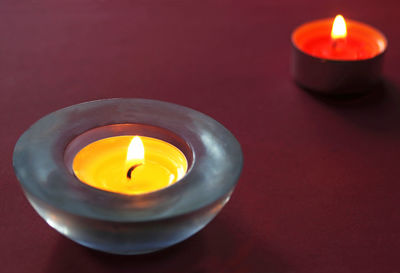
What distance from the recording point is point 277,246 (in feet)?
2.06

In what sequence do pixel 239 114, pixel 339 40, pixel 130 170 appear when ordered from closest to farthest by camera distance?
pixel 130 170
pixel 239 114
pixel 339 40

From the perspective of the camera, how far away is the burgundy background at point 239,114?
62 centimetres

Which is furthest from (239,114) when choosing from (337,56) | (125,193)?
(125,193)

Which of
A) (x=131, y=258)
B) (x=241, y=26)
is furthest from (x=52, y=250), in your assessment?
(x=241, y=26)

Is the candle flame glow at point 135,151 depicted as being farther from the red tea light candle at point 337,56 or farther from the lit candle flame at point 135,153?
the red tea light candle at point 337,56

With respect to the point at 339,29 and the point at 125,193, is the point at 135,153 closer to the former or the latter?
the point at 125,193

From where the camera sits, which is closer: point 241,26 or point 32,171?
point 32,171

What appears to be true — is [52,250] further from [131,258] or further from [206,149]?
[206,149]

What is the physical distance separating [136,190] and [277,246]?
166 mm

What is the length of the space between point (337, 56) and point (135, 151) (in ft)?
1.48

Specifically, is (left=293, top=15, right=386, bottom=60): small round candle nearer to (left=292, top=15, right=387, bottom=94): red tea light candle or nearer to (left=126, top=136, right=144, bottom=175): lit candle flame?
(left=292, top=15, right=387, bottom=94): red tea light candle

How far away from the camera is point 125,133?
657 millimetres

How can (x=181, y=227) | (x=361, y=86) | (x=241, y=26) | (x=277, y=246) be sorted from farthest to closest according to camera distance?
(x=241, y=26), (x=361, y=86), (x=277, y=246), (x=181, y=227)

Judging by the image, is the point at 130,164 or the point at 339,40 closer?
the point at 130,164
